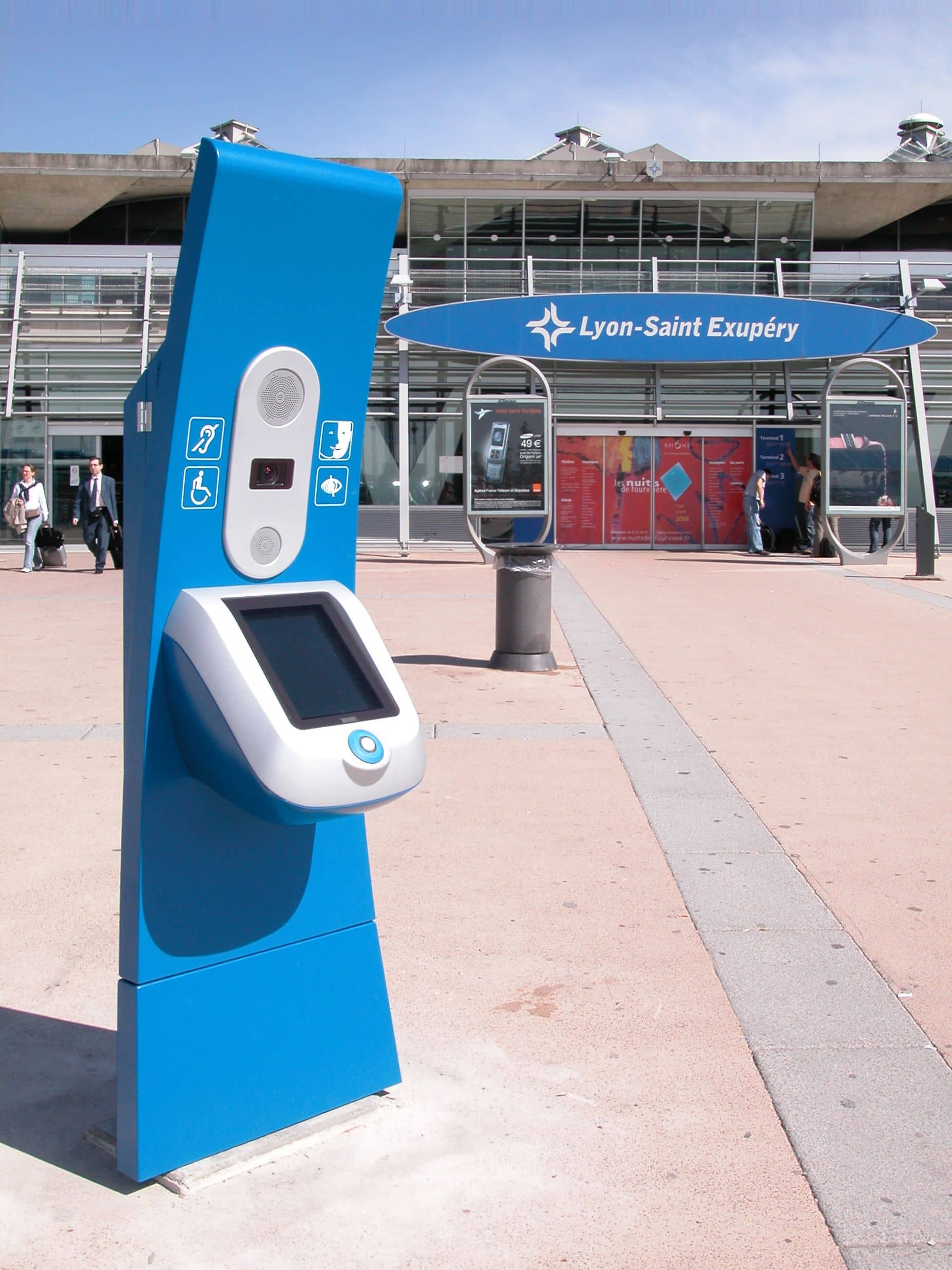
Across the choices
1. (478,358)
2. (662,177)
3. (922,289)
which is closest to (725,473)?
(922,289)

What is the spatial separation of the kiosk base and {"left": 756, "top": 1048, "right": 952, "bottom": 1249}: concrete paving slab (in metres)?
1.11

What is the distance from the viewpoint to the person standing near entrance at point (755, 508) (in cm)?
2328

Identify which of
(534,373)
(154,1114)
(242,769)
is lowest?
(154,1114)

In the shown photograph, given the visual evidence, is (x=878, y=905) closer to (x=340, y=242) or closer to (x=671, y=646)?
(x=340, y=242)

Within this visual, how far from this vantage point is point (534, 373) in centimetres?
2109

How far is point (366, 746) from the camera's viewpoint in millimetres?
2955

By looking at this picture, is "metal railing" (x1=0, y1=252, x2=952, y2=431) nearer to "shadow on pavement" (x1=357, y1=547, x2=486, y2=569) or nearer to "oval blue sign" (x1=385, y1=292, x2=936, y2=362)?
"oval blue sign" (x1=385, y1=292, x2=936, y2=362)

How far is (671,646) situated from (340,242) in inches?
347

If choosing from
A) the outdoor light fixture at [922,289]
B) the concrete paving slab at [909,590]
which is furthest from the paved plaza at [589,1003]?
the outdoor light fixture at [922,289]

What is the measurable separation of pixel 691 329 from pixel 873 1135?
21.2 metres

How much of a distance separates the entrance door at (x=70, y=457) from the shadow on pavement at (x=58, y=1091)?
21902 millimetres

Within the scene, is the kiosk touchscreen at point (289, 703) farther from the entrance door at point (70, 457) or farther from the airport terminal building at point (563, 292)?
the entrance door at point (70, 457)

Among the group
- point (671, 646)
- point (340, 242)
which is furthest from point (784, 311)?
point (340, 242)

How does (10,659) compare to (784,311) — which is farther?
(784,311)
